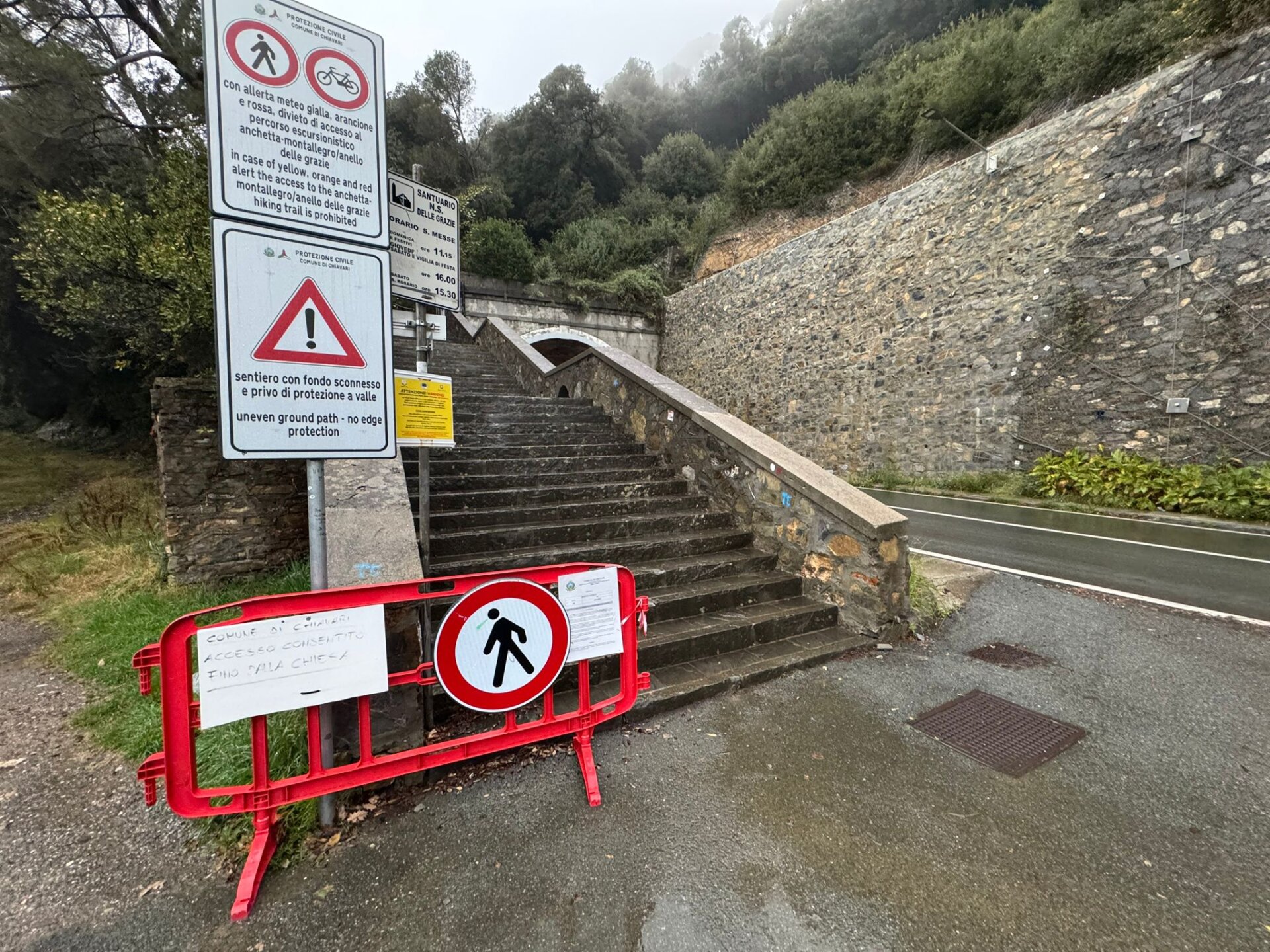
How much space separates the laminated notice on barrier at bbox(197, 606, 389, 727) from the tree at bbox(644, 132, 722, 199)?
2957 centimetres

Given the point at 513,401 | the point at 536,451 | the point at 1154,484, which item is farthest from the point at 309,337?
the point at 1154,484

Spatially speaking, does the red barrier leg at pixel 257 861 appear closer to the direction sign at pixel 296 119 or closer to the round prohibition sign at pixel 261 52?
the direction sign at pixel 296 119

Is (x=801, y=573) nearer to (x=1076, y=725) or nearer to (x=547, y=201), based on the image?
(x=1076, y=725)

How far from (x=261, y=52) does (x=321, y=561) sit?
1817 millimetres

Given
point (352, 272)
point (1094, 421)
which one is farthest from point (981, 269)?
point (352, 272)

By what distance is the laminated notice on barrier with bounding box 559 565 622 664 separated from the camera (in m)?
2.43

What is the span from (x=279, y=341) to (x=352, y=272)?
15.0 inches

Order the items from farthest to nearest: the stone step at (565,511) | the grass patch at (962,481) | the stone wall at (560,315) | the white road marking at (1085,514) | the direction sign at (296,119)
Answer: the stone wall at (560,315) < the grass patch at (962,481) < the white road marking at (1085,514) < the stone step at (565,511) < the direction sign at (296,119)

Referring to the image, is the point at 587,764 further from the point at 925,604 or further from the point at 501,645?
the point at 925,604

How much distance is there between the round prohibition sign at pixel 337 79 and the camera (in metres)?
1.95

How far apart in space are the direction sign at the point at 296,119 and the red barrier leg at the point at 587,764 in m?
2.28

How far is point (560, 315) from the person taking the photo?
18.0m

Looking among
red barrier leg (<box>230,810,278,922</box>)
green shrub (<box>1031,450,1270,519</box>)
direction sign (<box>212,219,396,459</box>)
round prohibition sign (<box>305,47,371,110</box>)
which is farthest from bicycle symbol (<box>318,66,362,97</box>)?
green shrub (<box>1031,450,1270,519</box>)

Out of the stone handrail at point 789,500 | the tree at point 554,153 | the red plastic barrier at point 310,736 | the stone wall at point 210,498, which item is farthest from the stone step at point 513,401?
the tree at point 554,153
